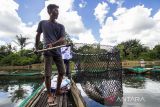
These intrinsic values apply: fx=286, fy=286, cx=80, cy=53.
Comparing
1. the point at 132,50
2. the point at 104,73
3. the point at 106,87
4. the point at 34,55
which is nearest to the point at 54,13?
the point at 104,73

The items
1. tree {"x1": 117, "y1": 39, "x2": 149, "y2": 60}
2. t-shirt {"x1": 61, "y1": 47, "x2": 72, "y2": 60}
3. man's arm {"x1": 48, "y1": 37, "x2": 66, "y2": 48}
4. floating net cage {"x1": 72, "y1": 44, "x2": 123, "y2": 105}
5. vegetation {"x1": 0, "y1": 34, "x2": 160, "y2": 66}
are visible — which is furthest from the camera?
tree {"x1": 117, "y1": 39, "x2": 149, "y2": 60}

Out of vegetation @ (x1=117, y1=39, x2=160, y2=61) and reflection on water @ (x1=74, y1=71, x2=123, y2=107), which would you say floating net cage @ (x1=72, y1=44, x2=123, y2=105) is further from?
vegetation @ (x1=117, y1=39, x2=160, y2=61)

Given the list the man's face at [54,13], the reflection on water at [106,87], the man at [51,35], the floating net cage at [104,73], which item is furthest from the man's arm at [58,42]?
the reflection on water at [106,87]

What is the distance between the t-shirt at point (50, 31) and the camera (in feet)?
11.6

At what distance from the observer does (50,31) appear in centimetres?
355

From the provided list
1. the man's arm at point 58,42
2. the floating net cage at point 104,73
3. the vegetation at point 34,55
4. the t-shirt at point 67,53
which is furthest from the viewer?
the vegetation at point 34,55

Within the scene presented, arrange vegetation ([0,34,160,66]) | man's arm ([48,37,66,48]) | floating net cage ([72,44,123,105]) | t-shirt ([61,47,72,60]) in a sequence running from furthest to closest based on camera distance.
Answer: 1. vegetation ([0,34,160,66])
2. t-shirt ([61,47,72,60])
3. floating net cage ([72,44,123,105])
4. man's arm ([48,37,66,48])

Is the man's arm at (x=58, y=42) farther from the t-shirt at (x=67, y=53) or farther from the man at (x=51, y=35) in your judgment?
the t-shirt at (x=67, y=53)

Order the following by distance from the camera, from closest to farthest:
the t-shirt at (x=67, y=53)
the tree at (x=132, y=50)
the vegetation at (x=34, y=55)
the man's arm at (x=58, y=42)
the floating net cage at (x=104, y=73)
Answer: the man's arm at (x=58, y=42), the floating net cage at (x=104, y=73), the t-shirt at (x=67, y=53), the vegetation at (x=34, y=55), the tree at (x=132, y=50)

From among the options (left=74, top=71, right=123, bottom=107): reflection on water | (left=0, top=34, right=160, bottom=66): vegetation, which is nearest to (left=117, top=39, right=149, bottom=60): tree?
(left=0, top=34, right=160, bottom=66): vegetation

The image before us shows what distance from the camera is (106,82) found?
15.3 feet

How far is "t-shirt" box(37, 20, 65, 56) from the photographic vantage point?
11.6ft

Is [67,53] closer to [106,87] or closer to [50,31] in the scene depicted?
[106,87]

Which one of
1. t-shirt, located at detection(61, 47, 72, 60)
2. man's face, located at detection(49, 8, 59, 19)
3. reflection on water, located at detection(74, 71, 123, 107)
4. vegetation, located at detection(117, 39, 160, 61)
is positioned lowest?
reflection on water, located at detection(74, 71, 123, 107)
